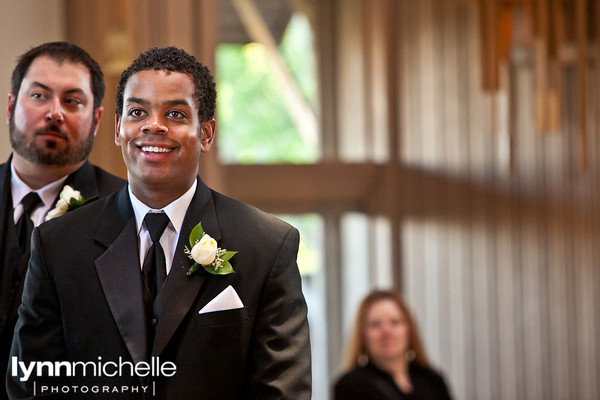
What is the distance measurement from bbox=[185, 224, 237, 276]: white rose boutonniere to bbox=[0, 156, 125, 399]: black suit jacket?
0.32 metres

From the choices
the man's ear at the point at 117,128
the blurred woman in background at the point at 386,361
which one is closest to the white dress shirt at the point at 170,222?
the man's ear at the point at 117,128

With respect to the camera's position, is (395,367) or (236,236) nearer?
(236,236)

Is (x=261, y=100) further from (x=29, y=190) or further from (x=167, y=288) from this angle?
(x=167, y=288)

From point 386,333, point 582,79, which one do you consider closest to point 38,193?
point 386,333

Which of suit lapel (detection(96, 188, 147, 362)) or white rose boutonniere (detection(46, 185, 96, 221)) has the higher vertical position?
white rose boutonniere (detection(46, 185, 96, 221))

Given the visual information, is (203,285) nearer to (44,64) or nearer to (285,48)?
(44,64)

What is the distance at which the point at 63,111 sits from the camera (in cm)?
136

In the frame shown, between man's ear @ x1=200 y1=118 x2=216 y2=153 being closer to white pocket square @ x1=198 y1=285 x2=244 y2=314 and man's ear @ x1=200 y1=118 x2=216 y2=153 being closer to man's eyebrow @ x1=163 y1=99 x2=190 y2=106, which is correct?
man's eyebrow @ x1=163 y1=99 x2=190 y2=106

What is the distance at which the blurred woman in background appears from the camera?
4.21 metres

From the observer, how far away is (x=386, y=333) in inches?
172

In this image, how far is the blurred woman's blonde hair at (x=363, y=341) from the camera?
4.41m

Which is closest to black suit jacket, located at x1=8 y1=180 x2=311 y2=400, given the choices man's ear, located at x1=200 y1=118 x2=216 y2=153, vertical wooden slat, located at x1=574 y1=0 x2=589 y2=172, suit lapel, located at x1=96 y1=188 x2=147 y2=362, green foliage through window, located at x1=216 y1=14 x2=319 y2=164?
suit lapel, located at x1=96 y1=188 x2=147 y2=362

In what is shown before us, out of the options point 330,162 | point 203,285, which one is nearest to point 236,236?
point 203,285

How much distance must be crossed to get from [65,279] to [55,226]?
0.32 feet
